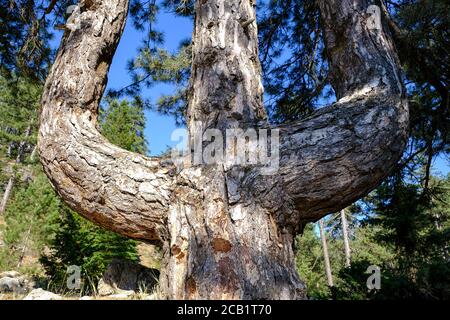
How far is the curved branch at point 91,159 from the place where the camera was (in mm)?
1565

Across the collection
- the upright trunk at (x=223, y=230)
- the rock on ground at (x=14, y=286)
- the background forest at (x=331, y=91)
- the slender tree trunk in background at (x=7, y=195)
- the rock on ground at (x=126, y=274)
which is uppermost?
the slender tree trunk in background at (x=7, y=195)

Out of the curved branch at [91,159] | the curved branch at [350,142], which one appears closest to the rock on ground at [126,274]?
the curved branch at [91,159]

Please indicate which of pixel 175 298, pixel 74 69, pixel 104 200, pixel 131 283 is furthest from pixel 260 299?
pixel 131 283

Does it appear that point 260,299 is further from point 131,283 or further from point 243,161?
point 131,283

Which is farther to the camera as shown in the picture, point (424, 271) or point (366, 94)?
point (424, 271)

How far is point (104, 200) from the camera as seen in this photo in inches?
62.7

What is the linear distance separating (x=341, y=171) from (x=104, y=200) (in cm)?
122

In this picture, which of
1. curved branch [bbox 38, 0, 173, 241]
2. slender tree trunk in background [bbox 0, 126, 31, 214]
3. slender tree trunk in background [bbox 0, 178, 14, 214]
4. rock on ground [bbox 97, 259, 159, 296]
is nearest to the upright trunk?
curved branch [bbox 38, 0, 173, 241]

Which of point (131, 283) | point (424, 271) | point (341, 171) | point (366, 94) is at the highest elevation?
point (366, 94)

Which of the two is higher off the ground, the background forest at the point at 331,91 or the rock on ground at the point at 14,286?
the background forest at the point at 331,91

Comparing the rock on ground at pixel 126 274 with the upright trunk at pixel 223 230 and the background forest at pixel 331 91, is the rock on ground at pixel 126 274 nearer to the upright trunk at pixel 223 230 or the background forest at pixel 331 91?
the background forest at pixel 331 91

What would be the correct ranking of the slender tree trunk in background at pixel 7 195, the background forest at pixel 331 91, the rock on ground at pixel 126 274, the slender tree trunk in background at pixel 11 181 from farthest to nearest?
the slender tree trunk in background at pixel 11 181, the slender tree trunk in background at pixel 7 195, the rock on ground at pixel 126 274, the background forest at pixel 331 91

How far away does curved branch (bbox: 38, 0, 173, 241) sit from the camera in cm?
157

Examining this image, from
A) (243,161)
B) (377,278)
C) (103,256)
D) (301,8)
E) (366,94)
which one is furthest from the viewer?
(103,256)
